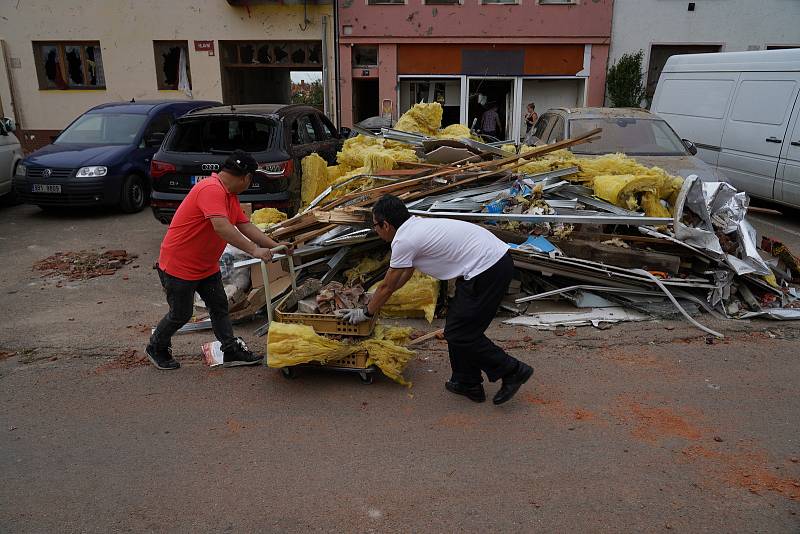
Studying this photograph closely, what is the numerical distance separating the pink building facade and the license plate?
30.9 feet

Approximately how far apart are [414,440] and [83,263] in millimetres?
6003

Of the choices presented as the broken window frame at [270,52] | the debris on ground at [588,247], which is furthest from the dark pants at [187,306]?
the broken window frame at [270,52]

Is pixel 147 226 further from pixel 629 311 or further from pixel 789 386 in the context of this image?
pixel 789 386

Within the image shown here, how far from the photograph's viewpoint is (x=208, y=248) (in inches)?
183

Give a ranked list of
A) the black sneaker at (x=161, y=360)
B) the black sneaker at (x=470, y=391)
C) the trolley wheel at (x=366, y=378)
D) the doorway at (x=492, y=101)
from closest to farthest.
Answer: the black sneaker at (x=470, y=391) < the trolley wheel at (x=366, y=378) < the black sneaker at (x=161, y=360) < the doorway at (x=492, y=101)

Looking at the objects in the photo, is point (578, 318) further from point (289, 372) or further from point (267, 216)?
point (267, 216)

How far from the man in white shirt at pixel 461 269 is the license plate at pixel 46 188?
8.09 m

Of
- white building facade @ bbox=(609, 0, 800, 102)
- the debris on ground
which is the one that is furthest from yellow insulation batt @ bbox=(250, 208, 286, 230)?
white building facade @ bbox=(609, 0, 800, 102)

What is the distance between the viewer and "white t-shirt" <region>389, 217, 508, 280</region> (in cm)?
388

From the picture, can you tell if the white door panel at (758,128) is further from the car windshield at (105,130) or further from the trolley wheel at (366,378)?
the car windshield at (105,130)

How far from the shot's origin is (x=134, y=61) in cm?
1758

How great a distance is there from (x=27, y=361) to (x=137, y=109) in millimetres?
7687

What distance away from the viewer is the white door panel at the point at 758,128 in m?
9.24

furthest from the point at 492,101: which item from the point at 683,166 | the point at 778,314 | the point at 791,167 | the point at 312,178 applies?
the point at 778,314
